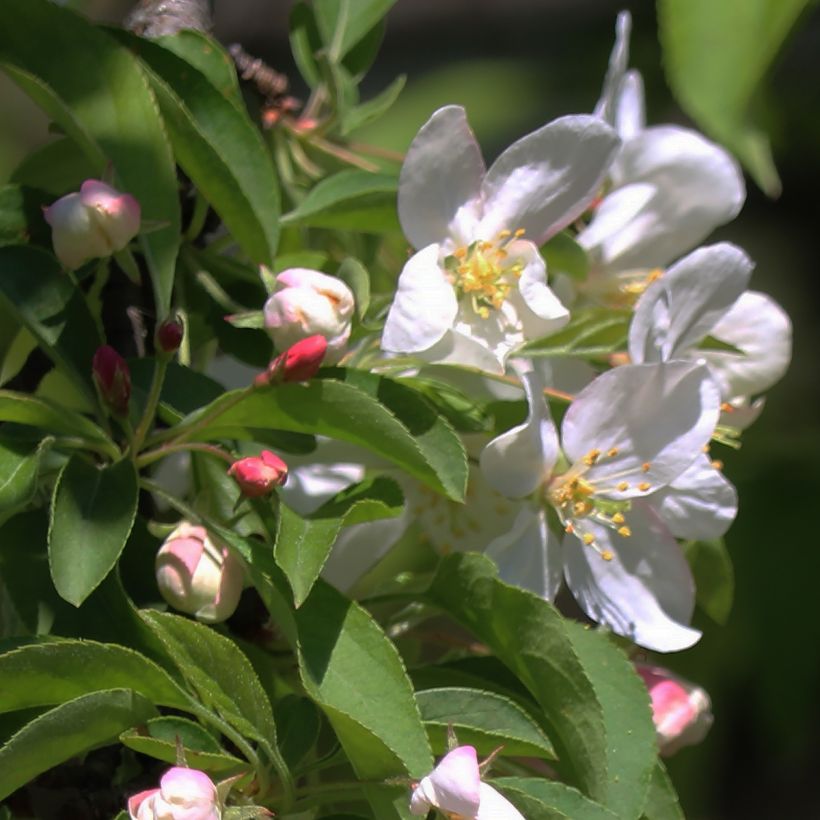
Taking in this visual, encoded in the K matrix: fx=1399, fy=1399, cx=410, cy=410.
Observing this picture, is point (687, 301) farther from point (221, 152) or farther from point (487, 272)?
point (221, 152)

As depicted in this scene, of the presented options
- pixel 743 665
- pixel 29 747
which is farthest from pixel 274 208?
pixel 743 665

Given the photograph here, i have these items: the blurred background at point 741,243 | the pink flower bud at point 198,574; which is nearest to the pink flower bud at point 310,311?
the pink flower bud at point 198,574

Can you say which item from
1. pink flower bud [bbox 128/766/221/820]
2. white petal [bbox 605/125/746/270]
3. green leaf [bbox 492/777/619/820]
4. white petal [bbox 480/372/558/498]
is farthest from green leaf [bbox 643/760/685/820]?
white petal [bbox 605/125/746/270]

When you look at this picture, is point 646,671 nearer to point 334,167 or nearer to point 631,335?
point 631,335

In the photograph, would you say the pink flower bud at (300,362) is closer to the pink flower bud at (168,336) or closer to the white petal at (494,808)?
the pink flower bud at (168,336)

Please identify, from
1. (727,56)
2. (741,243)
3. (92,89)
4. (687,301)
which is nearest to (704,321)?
(687,301)

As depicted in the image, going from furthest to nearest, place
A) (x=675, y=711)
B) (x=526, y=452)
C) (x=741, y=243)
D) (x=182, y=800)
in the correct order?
(x=741, y=243), (x=675, y=711), (x=526, y=452), (x=182, y=800)
